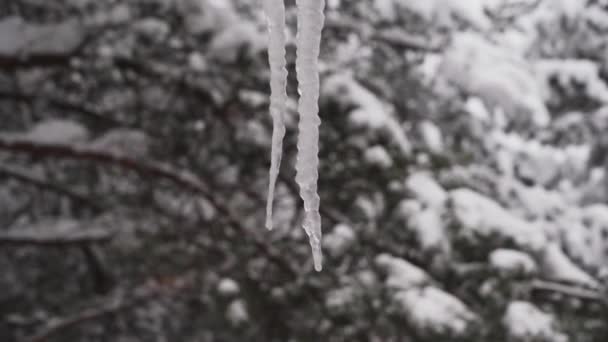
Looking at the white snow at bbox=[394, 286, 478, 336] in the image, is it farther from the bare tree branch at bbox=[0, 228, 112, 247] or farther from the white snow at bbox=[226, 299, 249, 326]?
the bare tree branch at bbox=[0, 228, 112, 247]

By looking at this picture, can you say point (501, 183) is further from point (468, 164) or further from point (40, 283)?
point (40, 283)

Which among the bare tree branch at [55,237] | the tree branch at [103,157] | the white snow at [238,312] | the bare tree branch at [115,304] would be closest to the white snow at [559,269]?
the white snow at [238,312]

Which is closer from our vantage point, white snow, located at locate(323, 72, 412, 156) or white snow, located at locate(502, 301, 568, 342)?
white snow, located at locate(502, 301, 568, 342)

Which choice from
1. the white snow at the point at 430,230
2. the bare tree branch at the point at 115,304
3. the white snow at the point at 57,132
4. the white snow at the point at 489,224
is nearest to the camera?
the white snow at the point at 489,224

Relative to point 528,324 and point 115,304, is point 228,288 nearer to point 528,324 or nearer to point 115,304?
point 115,304

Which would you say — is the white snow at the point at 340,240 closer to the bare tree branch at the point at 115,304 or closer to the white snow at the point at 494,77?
the white snow at the point at 494,77

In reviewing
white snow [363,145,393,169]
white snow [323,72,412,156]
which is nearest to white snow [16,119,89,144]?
white snow [323,72,412,156]

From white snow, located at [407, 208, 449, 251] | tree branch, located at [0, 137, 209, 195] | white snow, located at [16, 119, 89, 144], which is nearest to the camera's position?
white snow, located at [407, 208, 449, 251]
